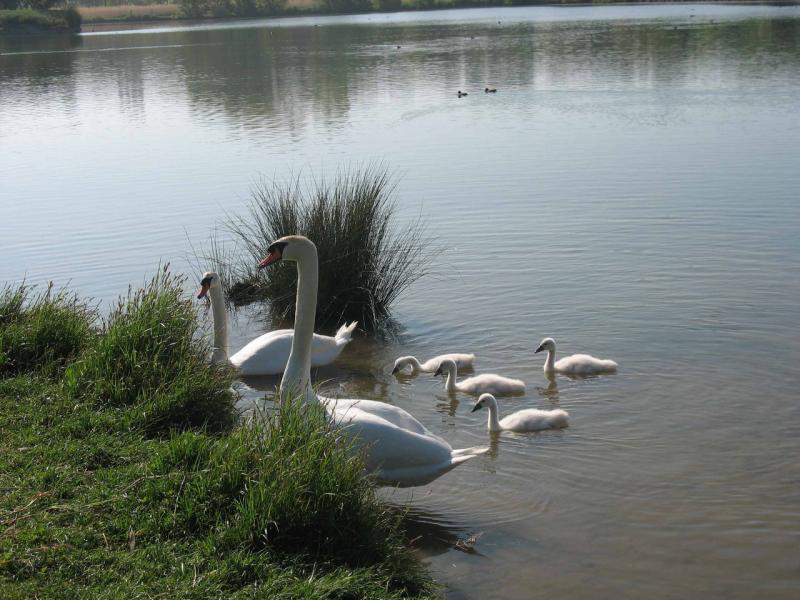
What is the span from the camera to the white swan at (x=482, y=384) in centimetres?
986

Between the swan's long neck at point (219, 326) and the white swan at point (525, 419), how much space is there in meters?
2.92

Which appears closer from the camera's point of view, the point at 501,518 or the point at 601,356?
the point at 501,518

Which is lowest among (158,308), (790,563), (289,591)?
(790,563)

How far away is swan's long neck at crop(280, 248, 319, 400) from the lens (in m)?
7.66

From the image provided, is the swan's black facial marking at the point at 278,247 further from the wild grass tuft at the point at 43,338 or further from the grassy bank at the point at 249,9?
the grassy bank at the point at 249,9

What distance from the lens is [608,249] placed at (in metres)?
14.6

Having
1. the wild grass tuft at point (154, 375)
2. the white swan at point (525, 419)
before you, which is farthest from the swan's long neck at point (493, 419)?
the wild grass tuft at point (154, 375)

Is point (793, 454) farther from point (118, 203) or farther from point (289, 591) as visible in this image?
point (118, 203)

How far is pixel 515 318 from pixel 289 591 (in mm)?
7455

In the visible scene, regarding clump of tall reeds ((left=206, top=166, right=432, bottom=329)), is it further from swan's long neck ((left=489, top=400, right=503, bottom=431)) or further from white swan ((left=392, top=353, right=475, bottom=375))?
swan's long neck ((left=489, top=400, right=503, bottom=431))

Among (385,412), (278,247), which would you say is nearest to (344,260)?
(278,247)

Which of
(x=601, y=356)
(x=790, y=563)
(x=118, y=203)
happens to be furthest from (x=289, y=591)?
(x=118, y=203)

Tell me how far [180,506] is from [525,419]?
3990mm

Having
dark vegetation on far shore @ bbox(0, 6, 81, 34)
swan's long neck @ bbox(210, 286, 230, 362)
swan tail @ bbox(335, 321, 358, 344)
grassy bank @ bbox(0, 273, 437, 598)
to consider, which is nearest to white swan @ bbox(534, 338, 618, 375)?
swan tail @ bbox(335, 321, 358, 344)
